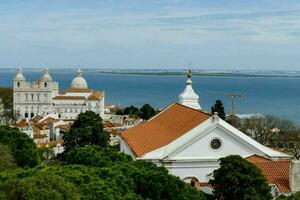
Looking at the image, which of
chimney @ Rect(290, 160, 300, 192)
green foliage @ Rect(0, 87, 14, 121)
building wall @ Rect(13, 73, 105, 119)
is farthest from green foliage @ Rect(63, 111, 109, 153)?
green foliage @ Rect(0, 87, 14, 121)

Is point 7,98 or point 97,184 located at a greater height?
point 7,98

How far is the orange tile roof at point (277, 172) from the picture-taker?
732 inches

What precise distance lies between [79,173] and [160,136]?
8.83 metres

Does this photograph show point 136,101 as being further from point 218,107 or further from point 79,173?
point 79,173

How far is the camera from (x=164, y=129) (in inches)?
959

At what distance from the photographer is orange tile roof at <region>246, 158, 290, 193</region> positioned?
1858cm

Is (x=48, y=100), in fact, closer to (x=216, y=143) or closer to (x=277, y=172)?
(x=216, y=143)

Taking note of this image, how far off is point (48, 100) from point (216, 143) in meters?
60.2

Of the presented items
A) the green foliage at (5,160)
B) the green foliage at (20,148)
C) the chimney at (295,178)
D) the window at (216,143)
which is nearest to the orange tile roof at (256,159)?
the window at (216,143)

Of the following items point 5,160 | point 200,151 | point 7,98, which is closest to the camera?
point 5,160

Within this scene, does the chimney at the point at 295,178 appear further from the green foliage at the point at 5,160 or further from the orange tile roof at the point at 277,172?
the green foliage at the point at 5,160

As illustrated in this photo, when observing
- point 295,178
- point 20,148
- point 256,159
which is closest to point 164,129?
point 256,159

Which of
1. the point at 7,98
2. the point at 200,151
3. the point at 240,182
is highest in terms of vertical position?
the point at 7,98

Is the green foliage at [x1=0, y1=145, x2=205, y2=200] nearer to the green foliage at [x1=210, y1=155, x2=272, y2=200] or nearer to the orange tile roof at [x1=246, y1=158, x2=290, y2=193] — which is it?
the green foliage at [x1=210, y1=155, x2=272, y2=200]
